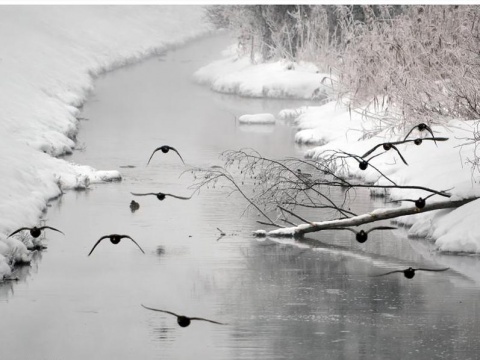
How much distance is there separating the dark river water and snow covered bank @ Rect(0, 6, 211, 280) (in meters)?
0.35

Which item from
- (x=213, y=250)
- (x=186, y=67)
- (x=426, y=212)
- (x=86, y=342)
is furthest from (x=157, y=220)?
(x=186, y=67)

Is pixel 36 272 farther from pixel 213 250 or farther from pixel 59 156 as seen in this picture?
pixel 59 156

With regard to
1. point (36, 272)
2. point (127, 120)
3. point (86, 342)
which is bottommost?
point (86, 342)

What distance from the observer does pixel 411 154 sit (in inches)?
566

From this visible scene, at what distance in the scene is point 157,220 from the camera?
1251 centimetres

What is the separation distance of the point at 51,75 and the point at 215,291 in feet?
52.9

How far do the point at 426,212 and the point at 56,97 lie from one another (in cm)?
1233

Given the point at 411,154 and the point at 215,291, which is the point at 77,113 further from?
the point at 215,291

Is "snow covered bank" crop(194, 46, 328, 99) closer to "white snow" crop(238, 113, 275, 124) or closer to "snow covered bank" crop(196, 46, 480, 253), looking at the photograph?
"snow covered bank" crop(196, 46, 480, 253)

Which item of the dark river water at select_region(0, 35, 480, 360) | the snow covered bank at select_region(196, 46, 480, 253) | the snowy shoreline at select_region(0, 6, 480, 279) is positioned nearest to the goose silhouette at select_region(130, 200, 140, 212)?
the dark river water at select_region(0, 35, 480, 360)

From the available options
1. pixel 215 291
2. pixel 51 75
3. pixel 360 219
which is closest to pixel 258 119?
pixel 51 75

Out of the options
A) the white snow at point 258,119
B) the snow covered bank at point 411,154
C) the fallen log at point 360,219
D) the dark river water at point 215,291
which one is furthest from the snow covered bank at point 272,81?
the fallen log at point 360,219

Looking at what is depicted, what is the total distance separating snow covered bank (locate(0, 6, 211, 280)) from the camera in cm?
1253

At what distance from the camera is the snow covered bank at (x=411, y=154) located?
1060cm
